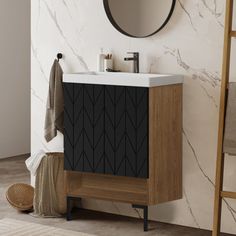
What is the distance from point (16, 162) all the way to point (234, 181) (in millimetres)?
2923

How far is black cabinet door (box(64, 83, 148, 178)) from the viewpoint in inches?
158

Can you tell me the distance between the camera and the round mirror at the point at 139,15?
168 inches

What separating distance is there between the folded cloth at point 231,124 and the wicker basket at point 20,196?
5.08 ft

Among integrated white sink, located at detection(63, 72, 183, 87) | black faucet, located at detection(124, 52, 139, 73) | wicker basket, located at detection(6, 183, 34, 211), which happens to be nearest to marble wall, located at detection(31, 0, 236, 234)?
black faucet, located at detection(124, 52, 139, 73)

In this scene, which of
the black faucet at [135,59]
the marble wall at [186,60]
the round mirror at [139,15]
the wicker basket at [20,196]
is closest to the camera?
the marble wall at [186,60]

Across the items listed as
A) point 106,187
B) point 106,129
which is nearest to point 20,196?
point 106,187

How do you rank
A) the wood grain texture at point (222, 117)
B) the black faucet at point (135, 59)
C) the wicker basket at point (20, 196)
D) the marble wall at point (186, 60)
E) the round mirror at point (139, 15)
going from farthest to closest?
the wicker basket at point (20, 196), the black faucet at point (135, 59), the round mirror at point (139, 15), the marble wall at point (186, 60), the wood grain texture at point (222, 117)

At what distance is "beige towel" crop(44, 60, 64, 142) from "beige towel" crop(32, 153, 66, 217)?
19cm

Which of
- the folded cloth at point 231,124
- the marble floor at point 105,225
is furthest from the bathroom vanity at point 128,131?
the folded cloth at point 231,124

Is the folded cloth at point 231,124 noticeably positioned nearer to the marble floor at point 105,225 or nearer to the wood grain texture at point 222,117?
the wood grain texture at point 222,117

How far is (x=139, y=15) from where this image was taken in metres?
4.36

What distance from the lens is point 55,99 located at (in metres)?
4.52

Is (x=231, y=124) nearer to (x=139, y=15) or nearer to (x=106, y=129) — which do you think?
(x=106, y=129)

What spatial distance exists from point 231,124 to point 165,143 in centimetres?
46
